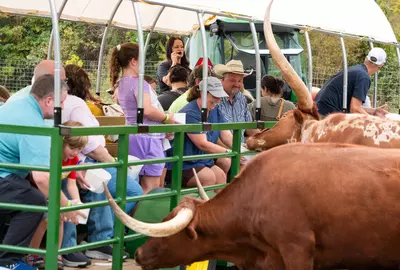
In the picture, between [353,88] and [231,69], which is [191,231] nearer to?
Result: [231,69]

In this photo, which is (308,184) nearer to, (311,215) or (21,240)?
(311,215)

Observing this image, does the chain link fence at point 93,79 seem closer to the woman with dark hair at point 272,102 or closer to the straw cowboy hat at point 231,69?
the woman with dark hair at point 272,102

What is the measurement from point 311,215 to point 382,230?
0.42m

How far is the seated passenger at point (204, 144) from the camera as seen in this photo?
745 centimetres

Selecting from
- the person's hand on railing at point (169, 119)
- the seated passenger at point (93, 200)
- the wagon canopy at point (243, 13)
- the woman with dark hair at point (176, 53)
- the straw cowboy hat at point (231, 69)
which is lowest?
the seated passenger at point (93, 200)

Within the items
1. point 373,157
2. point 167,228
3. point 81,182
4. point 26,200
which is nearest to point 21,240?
A: point 26,200

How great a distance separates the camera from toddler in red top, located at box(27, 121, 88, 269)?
5793 mm

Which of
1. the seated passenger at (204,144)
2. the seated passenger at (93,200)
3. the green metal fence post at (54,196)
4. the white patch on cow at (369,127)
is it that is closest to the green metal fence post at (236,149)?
the seated passenger at (204,144)

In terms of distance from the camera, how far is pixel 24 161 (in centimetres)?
563

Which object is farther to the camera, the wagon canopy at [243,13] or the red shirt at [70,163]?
the wagon canopy at [243,13]

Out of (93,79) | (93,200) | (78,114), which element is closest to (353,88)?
(78,114)

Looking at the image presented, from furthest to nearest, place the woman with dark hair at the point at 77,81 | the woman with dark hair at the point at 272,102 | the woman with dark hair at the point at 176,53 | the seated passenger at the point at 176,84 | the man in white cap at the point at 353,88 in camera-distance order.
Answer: the woman with dark hair at the point at 176,53, the woman with dark hair at the point at 272,102, the man in white cap at the point at 353,88, the seated passenger at the point at 176,84, the woman with dark hair at the point at 77,81

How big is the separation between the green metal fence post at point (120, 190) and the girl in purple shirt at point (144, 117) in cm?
110

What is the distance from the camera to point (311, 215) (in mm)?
5090
